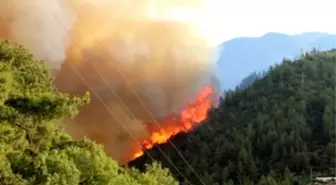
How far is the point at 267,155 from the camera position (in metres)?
70.8

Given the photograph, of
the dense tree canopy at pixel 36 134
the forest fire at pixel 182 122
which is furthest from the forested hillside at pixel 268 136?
the dense tree canopy at pixel 36 134

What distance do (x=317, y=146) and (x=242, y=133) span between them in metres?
10.2

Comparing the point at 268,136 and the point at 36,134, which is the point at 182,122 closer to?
the point at 268,136

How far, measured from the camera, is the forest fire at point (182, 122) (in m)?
84.4

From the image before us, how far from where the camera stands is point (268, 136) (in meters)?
73.1

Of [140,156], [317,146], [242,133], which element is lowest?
[317,146]

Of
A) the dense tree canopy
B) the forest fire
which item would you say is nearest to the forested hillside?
the forest fire

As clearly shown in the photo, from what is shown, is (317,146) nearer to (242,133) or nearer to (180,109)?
(242,133)

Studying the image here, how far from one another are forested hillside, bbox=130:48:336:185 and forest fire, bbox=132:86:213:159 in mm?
1286

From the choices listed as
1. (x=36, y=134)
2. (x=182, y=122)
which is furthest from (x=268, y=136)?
(x=36, y=134)

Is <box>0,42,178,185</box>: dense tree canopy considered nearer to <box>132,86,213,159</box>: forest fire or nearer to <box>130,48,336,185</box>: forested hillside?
<box>130,48,336,185</box>: forested hillside

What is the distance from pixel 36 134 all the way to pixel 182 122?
7461 centimetres

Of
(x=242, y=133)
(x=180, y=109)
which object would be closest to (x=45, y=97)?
(x=242, y=133)

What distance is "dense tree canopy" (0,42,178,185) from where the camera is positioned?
15.5 m
